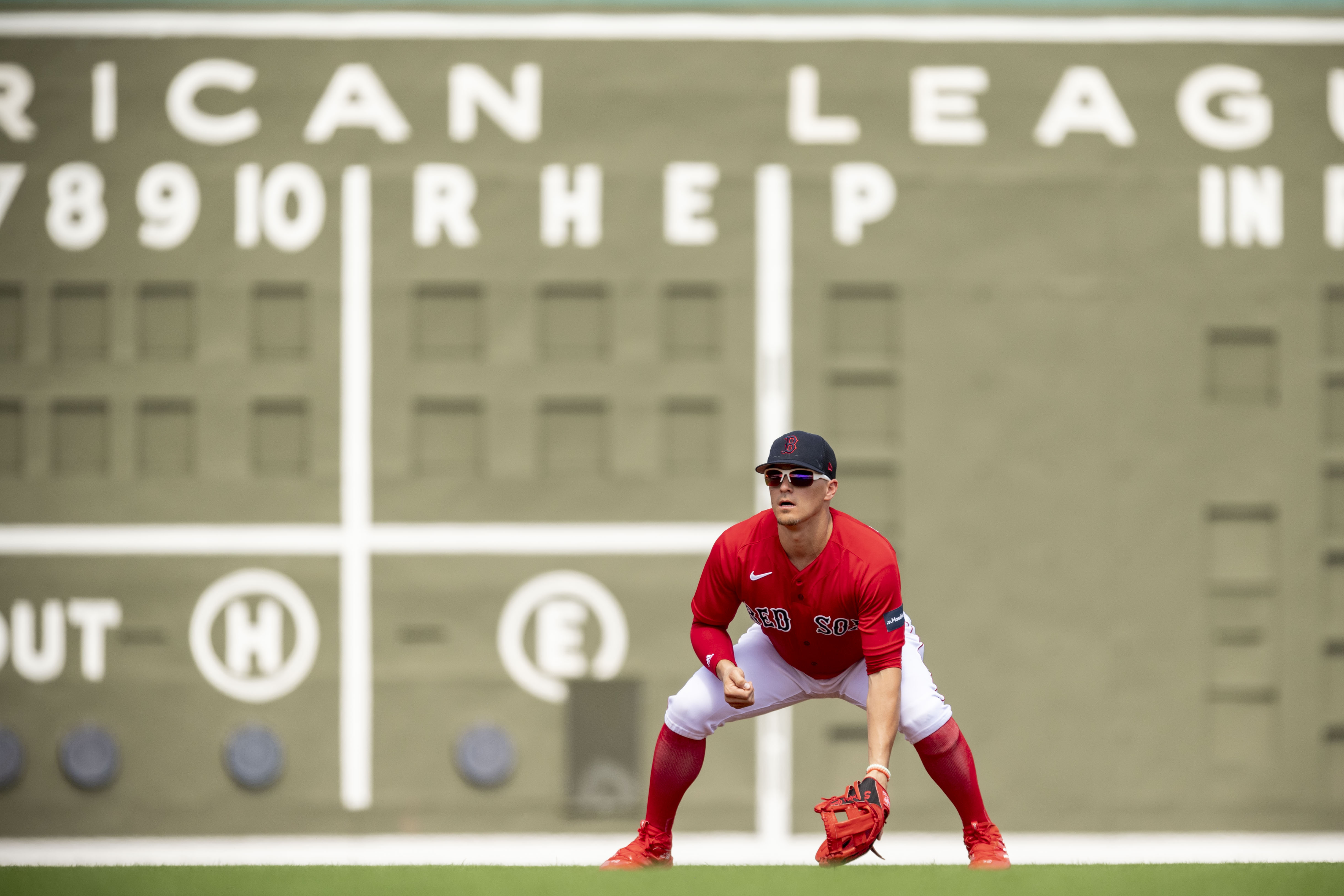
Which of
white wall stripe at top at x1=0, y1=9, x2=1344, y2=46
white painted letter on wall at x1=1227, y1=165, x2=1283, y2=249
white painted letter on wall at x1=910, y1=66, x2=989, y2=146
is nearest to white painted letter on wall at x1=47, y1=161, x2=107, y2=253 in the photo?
white wall stripe at top at x1=0, y1=9, x2=1344, y2=46

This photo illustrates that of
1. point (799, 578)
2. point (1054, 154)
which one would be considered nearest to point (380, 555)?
point (799, 578)

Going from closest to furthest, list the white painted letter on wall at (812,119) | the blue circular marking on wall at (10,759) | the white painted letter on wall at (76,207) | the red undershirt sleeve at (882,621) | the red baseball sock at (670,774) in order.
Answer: the red undershirt sleeve at (882,621)
the red baseball sock at (670,774)
the blue circular marking on wall at (10,759)
the white painted letter on wall at (76,207)
the white painted letter on wall at (812,119)

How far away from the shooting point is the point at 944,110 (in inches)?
312

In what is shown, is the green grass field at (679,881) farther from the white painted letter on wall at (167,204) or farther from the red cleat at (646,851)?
the white painted letter on wall at (167,204)

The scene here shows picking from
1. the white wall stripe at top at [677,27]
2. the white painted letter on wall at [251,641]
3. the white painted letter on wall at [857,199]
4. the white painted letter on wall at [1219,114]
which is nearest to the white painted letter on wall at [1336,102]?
the white wall stripe at top at [677,27]

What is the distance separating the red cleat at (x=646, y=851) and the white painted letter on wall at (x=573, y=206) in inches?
143

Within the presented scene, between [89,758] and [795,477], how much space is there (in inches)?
182

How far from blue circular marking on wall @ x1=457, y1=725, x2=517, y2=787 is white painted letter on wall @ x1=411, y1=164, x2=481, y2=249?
2483 mm

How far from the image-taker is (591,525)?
7.79 meters

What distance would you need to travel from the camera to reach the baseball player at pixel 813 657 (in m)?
4.70

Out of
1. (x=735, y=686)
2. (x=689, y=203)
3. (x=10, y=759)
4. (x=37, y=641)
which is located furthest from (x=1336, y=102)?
(x=10, y=759)

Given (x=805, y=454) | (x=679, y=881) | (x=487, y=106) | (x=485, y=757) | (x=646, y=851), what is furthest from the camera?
(x=487, y=106)

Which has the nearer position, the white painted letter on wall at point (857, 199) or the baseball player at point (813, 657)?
the baseball player at point (813, 657)

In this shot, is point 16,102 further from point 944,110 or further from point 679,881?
point 679,881
